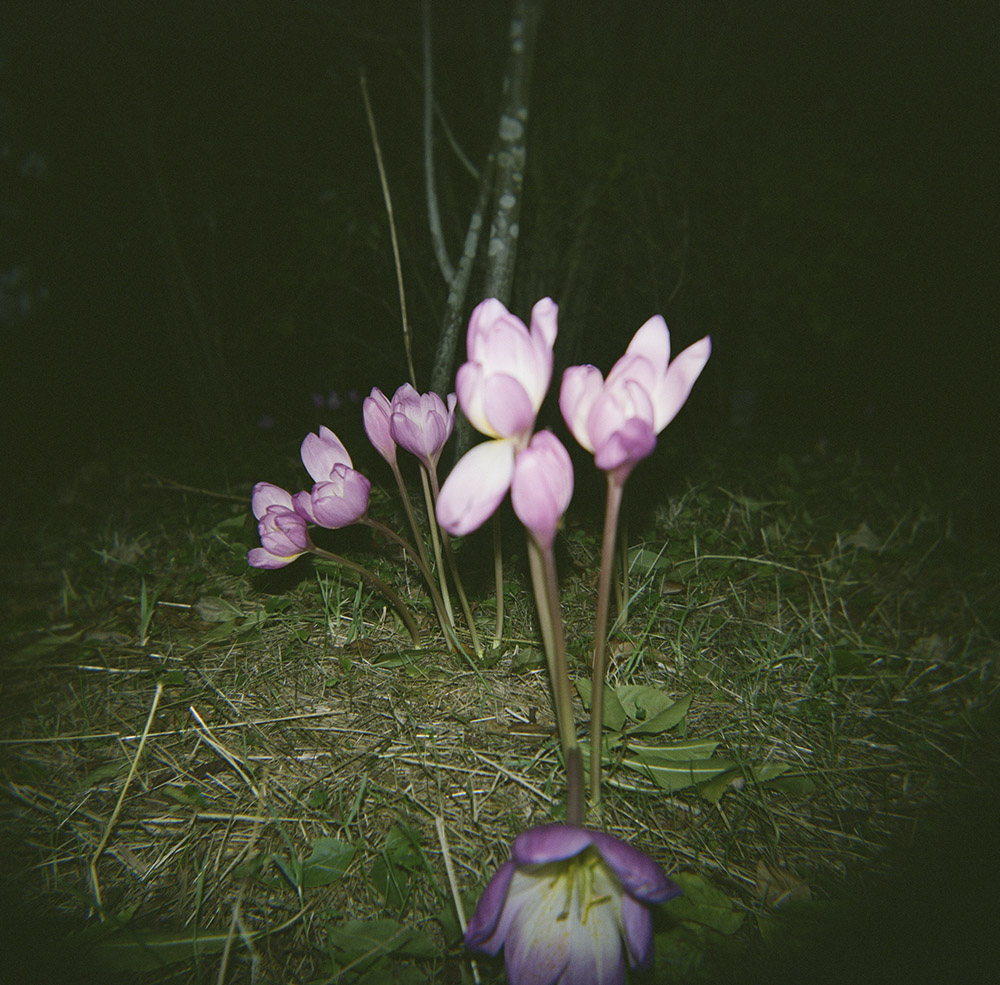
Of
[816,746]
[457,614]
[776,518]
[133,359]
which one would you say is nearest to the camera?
[816,746]

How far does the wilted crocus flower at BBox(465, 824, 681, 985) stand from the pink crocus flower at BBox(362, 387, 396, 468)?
848 millimetres

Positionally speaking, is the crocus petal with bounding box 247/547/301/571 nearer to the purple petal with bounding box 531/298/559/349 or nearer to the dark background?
the purple petal with bounding box 531/298/559/349

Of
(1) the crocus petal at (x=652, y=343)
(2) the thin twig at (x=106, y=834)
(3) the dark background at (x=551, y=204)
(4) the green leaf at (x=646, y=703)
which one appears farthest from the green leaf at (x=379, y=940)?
(3) the dark background at (x=551, y=204)

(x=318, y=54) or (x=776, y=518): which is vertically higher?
(x=318, y=54)

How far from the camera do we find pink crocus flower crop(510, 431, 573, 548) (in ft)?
2.46

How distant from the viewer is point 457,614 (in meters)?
1.59

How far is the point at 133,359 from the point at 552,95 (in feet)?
15.1

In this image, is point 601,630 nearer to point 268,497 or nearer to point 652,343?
point 652,343

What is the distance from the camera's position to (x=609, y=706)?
3.92 feet

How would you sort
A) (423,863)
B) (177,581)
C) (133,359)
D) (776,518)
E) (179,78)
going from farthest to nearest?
(133,359) < (179,78) < (776,518) < (177,581) < (423,863)

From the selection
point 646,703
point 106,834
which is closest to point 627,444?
point 646,703

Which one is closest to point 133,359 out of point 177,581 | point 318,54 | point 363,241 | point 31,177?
point 31,177

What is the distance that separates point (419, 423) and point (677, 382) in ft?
1.84

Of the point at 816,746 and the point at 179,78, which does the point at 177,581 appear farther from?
the point at 179,78
